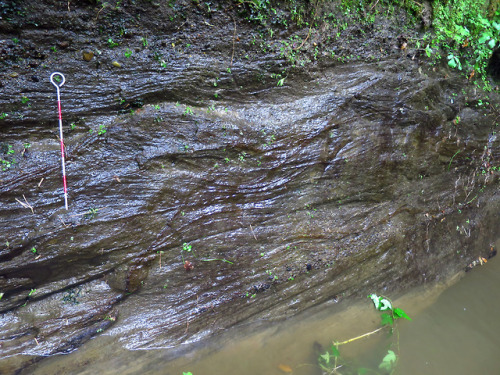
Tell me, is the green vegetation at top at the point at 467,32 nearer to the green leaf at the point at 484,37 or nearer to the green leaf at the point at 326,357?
the green leaf at the point at 484,37

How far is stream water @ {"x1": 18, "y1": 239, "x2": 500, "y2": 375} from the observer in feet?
11.9

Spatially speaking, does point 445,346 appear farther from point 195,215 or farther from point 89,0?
point 89,0

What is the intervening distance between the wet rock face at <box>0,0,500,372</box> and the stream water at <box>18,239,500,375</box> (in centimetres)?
15

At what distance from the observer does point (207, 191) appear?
3746 mm

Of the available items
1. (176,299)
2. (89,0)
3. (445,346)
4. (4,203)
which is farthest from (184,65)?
(445,346)

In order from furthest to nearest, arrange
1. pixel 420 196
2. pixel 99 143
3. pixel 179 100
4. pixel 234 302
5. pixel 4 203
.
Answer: pixel 420 196 → pixel 234 302 → pixel 179 100 → pixel 99 143 → pixel 4 203

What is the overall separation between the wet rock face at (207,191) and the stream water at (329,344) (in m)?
0.15

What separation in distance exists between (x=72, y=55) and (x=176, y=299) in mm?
2605

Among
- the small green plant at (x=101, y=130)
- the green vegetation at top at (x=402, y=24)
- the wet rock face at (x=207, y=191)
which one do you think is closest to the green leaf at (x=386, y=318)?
the wet rock face at (x=207, y=191)

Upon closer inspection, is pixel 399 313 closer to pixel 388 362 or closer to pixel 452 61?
pixel 388 362

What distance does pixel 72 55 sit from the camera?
322cm

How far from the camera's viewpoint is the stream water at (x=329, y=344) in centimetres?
361

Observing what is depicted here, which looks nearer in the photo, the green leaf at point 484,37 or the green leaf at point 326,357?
the green leaf at point 326,357

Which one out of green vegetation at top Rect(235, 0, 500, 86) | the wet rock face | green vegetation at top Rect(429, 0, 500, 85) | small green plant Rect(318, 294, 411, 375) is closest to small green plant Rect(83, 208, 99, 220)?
the wet rock face
